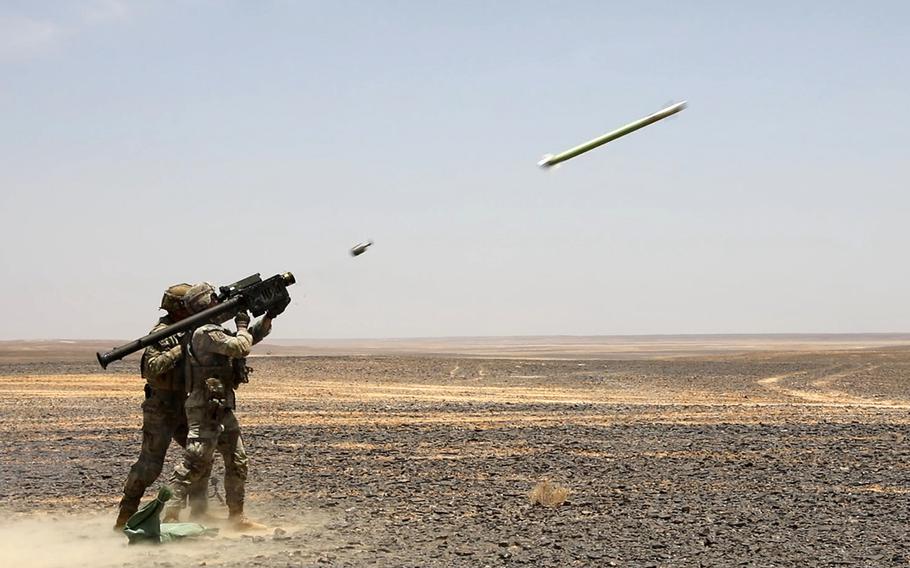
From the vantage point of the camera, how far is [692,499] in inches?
516

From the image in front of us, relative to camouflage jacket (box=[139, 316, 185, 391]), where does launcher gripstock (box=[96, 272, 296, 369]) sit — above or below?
above

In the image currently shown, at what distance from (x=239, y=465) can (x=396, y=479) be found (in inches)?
152

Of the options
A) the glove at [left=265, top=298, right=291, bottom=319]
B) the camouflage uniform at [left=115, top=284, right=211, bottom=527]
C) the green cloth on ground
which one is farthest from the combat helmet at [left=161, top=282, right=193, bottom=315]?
the green cloth on ground

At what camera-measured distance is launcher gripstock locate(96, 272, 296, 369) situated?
1095 cm

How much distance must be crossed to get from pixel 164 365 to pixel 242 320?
962 mm

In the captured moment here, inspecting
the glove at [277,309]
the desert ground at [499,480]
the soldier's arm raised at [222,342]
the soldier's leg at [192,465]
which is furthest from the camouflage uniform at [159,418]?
the glove at [277,309]

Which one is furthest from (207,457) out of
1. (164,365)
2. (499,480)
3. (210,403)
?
(499,480)

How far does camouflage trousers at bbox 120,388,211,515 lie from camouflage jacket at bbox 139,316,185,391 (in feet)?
0.46

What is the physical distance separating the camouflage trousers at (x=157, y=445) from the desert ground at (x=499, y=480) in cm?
58

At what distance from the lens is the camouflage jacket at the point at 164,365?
11.2 metres

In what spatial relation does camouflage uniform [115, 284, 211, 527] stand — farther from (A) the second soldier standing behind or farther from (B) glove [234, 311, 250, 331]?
(B) glove [234, 311, 250, 331]

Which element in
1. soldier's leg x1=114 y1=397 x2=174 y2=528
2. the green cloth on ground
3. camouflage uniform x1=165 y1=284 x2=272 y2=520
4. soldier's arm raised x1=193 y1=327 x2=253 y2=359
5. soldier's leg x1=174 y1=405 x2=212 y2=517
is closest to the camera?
the green cloth on ground

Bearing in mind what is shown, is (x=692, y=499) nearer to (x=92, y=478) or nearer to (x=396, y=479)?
(x=396, y=479)

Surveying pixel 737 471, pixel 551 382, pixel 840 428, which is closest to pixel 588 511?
pixel 737 471
